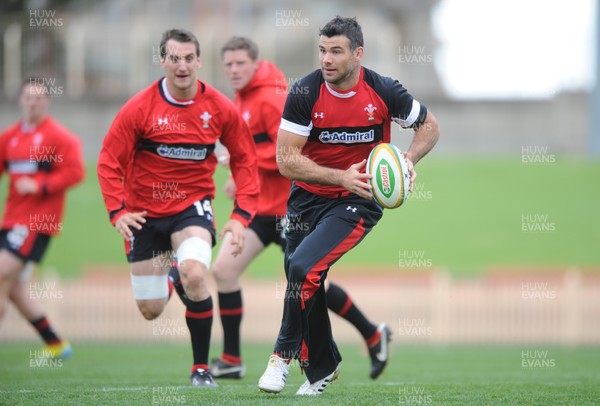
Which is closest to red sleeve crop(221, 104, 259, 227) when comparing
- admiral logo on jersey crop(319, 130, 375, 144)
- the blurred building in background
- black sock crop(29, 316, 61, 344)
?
admiral logo on jersey crop(319, 130, 375, 144)

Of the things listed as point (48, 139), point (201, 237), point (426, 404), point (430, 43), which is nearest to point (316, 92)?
point (201, 237)

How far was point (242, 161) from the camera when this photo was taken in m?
8.07

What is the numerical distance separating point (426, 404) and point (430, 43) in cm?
2851

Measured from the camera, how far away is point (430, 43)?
33.7 metres

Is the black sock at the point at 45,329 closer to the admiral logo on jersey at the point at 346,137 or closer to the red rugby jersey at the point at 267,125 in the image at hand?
the red rugby jersey at the point at 267,125

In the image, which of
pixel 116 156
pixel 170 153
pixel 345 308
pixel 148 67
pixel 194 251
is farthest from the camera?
pixel 148 67

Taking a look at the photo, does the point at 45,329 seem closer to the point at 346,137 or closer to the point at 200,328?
the point at 200,328

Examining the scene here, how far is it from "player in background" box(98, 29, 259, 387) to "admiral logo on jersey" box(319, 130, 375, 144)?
123 centimetres

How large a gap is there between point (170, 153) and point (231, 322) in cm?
196

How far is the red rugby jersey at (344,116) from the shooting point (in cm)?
687

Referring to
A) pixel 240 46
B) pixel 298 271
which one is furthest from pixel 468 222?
pixel 298 271

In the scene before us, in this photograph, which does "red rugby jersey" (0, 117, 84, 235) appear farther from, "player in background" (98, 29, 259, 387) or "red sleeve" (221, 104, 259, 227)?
"red sleeve" (221, 104, 259, 227)

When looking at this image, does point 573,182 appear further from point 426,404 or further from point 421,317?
point 426,404

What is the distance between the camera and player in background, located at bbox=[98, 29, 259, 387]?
762 cm
